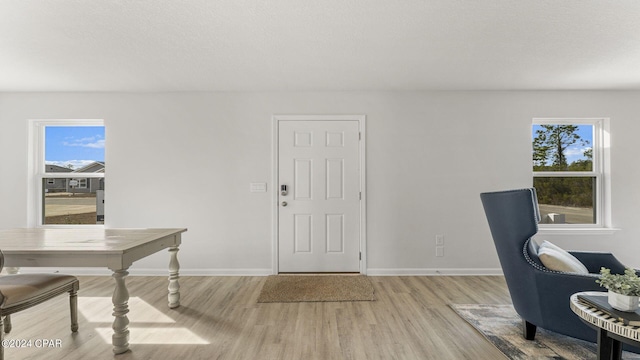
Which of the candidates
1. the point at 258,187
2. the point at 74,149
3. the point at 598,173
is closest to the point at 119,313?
the point at 258,187

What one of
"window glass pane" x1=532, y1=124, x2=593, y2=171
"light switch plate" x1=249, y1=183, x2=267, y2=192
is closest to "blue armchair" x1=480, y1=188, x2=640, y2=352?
"window glass pane" x1=532, y1=124, x2=593, y2=171

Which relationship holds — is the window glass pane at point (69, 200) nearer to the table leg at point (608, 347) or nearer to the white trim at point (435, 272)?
the white trim at point (435, 272)

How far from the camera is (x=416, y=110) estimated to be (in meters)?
4.00

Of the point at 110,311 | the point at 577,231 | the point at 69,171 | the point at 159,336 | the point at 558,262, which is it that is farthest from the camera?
the point at 69,171

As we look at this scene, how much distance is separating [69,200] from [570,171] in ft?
21.5

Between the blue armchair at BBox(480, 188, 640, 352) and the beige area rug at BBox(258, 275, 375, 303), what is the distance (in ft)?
4.32

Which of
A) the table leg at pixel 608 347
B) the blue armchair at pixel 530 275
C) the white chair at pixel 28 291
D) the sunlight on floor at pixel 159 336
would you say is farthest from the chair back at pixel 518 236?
the white chair at pixel 28 291

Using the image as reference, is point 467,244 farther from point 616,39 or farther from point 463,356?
point 616,39

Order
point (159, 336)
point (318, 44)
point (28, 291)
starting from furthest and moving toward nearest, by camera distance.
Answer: point (318, 44) < point (159, 336) < point (28, 291)

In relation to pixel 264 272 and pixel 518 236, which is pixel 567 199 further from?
pixel 264 272

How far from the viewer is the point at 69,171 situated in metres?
4.17

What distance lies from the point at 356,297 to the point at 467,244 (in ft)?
5.73

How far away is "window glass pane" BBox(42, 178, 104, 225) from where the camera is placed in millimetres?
4141

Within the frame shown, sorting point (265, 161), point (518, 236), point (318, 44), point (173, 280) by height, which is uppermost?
point (318, 44)
